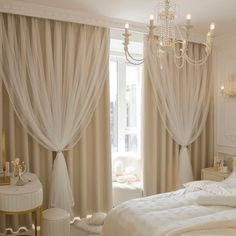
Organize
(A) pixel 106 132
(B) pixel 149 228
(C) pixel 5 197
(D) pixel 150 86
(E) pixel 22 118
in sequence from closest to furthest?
(B) pixel 149 228 → (C) pixel 5 197 → (E) pixel 22 118 → (A) pixel 106 132 → (D) pixel 150 86

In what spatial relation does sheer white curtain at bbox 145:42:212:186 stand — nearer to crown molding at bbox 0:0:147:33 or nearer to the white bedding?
crown molding at bbox 0:0:147:33

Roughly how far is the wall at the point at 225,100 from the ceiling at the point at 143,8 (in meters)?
0.60

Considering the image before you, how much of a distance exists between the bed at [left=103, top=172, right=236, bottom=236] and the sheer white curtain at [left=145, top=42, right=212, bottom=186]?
126 centimetres

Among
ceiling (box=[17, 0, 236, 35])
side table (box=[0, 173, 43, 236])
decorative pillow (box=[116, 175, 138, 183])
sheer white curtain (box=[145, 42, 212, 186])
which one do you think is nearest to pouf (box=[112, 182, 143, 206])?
decorative pillow (box=[116, 175, 138, 183])

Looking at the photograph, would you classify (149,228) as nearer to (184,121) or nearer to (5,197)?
(5,197)

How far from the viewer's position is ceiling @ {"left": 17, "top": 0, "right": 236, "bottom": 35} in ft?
10.2

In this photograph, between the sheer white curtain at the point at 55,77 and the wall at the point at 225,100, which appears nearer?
the sheer white curtain at the point at 55,77

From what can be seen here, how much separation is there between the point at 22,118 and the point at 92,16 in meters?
1.55

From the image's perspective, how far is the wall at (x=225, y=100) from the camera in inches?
170

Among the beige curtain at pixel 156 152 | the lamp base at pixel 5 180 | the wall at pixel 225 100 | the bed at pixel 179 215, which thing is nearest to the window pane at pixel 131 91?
the beige curtain at pixel 156 152

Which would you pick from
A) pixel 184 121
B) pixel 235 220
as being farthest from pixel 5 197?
pixel 184 121

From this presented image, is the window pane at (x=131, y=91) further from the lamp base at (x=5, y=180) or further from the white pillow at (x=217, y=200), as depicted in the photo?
the lamp base at (x=5, y=180)

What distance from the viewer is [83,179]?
3.63 metres

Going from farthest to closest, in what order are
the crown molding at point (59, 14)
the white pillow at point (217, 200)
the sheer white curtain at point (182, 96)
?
1. the sheer white curtain at point (182, 96)
2. the crown molding at point (59, 14)
3. the white pillow at point (217, 200)
